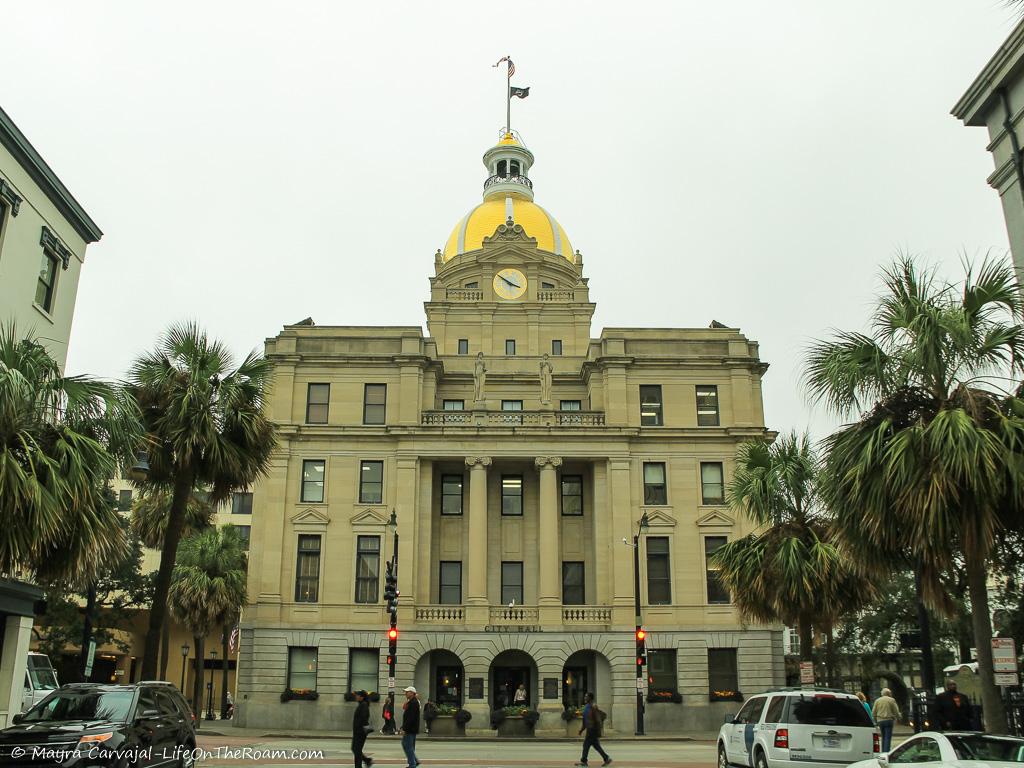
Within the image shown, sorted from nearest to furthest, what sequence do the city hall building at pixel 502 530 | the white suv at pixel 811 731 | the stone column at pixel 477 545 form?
1. the white suv at pixel 811 731
2. the city hall building at pixel 502 530
3. the stone column at pixel 477 545

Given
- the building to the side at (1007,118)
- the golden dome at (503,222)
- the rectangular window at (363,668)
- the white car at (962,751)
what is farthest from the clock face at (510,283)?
the white car at (962,751)

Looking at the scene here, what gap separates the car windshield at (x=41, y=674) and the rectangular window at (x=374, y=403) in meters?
19.9

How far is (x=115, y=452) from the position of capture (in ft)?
58.3

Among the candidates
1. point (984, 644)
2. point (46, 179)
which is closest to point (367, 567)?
point (46, 179)

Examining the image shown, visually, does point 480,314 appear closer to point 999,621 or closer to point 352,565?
point 352,565

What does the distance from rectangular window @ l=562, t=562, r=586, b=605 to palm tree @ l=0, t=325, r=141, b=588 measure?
2973 cm

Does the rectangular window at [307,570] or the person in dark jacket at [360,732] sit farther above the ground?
the rectangular window at [307,570]

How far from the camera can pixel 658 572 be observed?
4412cm

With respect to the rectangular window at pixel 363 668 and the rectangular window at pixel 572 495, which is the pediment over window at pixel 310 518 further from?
Result: the rectangular window at pixel 572 495

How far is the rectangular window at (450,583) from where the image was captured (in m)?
44.8

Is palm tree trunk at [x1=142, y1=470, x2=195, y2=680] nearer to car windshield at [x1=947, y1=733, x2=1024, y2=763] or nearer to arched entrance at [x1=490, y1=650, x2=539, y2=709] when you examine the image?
car windshield at [x1=947, y1=733, x2=1024, y2=763]

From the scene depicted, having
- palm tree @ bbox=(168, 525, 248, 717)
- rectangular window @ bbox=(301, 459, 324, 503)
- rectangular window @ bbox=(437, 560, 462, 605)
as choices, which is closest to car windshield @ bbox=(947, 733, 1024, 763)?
rectangular window @ bbox=(437, 560, 462, 605)

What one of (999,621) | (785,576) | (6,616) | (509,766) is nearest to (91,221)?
(6,616)

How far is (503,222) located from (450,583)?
84.1 ft
